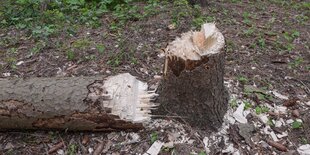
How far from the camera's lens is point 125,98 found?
8.76 feet

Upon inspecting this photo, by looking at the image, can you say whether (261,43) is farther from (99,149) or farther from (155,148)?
(99,149)

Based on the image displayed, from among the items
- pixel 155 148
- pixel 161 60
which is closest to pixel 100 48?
pixel 161 60

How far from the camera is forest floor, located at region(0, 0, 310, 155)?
9.05 ft

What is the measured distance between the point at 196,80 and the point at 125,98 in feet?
2.08

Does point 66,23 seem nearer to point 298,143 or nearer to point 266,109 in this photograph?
point 266,109

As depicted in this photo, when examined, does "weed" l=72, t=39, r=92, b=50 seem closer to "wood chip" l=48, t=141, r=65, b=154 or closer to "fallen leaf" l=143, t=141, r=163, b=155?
"wood chip" l=48, t=141, r=65, b=154

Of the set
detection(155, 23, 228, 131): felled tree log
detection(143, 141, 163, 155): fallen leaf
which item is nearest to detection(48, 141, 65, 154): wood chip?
detection(143, 141, 163, 155): fallen leaf

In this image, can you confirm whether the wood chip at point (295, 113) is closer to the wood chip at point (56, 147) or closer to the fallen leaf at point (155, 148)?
the fallen leaf at point (155, 148)

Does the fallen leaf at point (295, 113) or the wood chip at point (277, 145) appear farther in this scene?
the fallen leaf at point (295, 113)

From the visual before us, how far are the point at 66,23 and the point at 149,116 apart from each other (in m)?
3.01

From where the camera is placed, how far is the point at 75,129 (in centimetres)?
277

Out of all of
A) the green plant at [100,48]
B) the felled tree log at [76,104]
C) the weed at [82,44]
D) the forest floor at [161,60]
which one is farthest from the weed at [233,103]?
the weed at [82,44]

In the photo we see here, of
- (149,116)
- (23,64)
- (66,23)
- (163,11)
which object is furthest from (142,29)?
(149,116)

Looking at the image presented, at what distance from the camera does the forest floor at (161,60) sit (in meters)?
2.76
